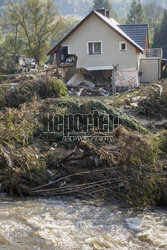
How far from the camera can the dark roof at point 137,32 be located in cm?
2767

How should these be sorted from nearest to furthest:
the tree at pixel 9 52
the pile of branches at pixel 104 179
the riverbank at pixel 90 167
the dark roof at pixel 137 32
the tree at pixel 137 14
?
the pile of branches at pixel 104 179 < the riverbank at pixel 90 167 < the dark roof at pixel 137 32 < the tree at pixel 9 52 < the tree at pixel 137 14

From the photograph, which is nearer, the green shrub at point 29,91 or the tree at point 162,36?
the green shrub at point 29,91

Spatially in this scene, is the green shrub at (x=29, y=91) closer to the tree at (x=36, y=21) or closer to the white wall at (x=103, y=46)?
the white wall at (x=103, y=46)

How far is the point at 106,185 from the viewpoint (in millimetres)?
6805

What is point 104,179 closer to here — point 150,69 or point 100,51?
point 100,51

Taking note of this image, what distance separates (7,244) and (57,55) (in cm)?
2138

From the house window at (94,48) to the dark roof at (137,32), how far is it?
4290mm

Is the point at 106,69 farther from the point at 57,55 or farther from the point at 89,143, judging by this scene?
the point at 89,143

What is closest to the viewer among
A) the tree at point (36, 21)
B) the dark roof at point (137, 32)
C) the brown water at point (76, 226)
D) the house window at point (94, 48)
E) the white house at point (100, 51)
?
the brown water at point (76, 226)

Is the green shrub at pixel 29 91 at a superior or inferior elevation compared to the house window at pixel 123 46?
inferior

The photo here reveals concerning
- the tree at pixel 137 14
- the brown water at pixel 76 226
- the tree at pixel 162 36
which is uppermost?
the tree at pixel 137 14

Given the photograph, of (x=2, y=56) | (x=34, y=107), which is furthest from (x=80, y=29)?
(x=34, y=107)

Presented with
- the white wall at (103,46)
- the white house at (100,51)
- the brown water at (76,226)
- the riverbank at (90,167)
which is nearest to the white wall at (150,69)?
the white house at (100,51)

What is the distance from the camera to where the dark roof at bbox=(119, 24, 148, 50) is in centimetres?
2767
